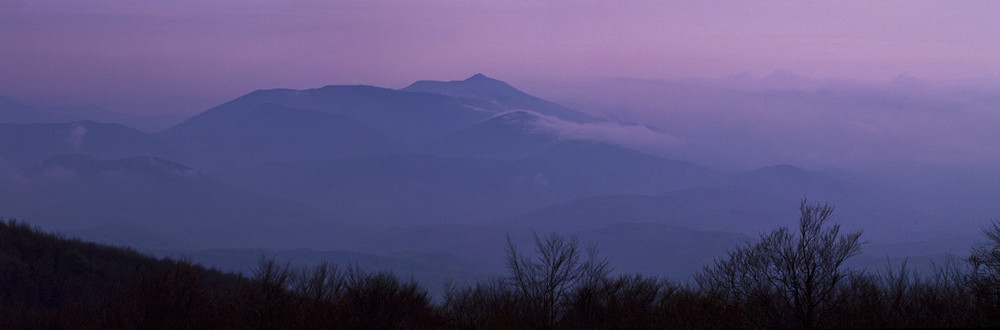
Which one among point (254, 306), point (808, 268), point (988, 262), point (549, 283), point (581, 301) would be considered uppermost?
point (988, 262)

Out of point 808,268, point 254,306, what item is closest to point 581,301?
point 808,268

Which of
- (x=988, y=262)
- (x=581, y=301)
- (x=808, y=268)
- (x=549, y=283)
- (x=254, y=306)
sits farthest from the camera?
(x=549, y=283)

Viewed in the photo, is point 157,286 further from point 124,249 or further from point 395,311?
point 124,249

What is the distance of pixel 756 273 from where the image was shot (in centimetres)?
2600

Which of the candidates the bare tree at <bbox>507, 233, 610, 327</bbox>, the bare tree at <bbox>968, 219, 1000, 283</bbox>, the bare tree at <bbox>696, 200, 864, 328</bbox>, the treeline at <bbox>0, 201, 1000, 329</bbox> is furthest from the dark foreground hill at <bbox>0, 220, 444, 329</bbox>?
the bare tree at <bbox>968, 219, 1000, 283</bbox>

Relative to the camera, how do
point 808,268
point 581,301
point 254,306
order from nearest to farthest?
1. point 808,268
2. point 254,306
3. point 581,301

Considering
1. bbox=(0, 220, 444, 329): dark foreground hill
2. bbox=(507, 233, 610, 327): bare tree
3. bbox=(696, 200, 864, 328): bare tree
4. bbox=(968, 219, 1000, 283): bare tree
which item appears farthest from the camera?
bbox=(507, 233, 610, 327): bare tree

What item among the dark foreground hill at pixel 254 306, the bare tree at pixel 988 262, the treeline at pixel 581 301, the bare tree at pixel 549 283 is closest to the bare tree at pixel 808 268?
the treeline at pixel 581 301

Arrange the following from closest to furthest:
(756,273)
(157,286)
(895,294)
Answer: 1. (157,286)
2. (756,273)
3. (895,294)

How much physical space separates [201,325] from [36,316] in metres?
5.63

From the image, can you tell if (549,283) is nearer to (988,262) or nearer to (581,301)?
(581,301)

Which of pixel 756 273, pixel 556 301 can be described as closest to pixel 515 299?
pixel 556 301

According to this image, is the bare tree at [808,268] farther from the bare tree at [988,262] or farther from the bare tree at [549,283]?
the bare tree at [549,283]

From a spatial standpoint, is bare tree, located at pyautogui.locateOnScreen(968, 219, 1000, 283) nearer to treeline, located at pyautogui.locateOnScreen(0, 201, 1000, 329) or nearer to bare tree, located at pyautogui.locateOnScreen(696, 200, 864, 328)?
treeline, located at pyautogui.locateOnScreen(0, 201, 1000, 329)
